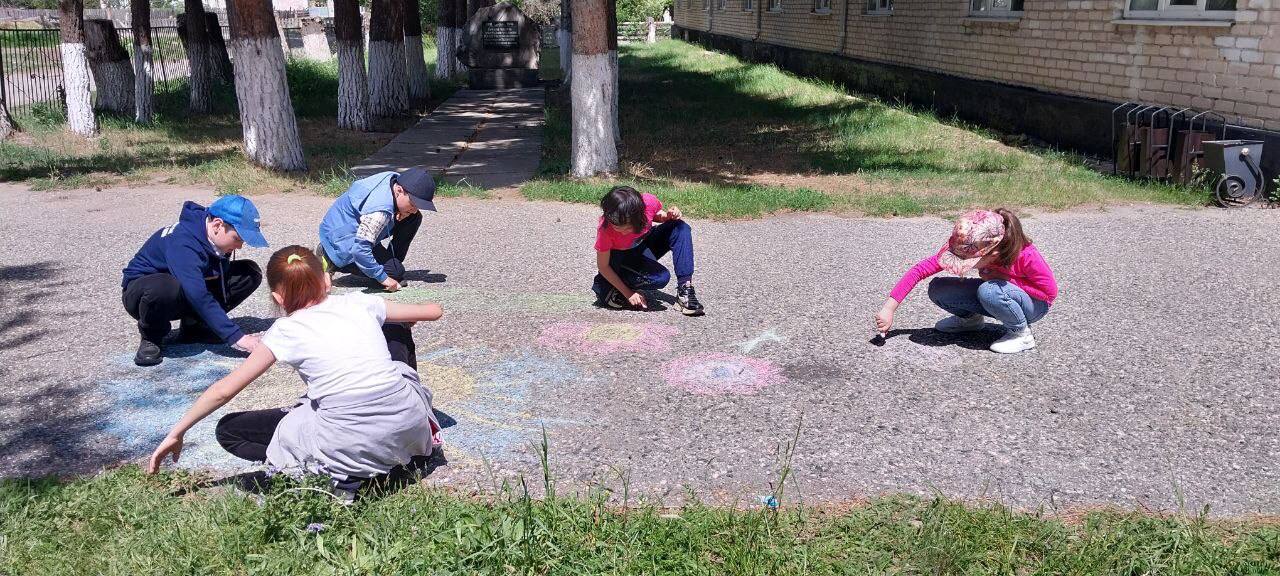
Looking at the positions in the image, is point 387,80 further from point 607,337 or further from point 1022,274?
point 1022,274

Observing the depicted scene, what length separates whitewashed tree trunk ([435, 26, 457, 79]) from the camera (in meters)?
22.8

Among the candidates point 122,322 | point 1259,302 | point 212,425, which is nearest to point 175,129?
point 122,322

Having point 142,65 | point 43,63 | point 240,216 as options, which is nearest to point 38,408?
point 240,216

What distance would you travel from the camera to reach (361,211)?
539 cm

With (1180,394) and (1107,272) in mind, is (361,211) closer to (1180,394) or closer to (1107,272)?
(1180,394)

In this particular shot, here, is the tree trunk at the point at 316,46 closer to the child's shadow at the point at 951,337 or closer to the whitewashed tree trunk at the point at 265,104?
the whitewashed tree trunk at the point at 265,104

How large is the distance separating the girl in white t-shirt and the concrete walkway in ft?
21.5

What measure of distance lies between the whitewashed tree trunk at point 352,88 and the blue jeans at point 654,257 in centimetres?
909

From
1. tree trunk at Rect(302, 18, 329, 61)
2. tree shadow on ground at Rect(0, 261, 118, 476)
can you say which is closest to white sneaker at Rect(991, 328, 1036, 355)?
tree shadow on ground at Rect(0, 261, 118, 476)

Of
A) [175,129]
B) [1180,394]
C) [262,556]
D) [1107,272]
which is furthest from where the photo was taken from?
[175,129]

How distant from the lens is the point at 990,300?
449 cm

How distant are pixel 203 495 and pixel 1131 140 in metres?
9.12

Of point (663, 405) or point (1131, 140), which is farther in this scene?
point (1131, 140)

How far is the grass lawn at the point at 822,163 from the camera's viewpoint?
8500 millimetres
